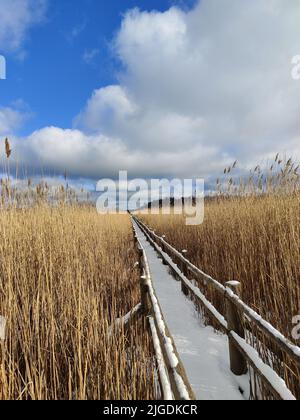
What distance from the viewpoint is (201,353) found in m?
2.70

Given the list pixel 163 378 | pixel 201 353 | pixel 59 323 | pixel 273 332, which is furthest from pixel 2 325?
pixel 201 353

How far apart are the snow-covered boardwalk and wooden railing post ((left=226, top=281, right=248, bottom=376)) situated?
69mm

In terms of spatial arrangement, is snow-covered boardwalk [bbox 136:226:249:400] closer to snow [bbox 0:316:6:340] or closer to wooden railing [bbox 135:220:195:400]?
wooden railing [bbox 135:220:195:400]

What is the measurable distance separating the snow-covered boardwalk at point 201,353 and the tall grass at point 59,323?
48 centimetres

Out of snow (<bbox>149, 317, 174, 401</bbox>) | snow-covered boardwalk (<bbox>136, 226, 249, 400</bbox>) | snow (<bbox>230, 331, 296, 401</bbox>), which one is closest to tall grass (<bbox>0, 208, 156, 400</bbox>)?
snow (<bbox>149, 317, 174, 401</bbox>)

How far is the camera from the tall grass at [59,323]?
4.75ft

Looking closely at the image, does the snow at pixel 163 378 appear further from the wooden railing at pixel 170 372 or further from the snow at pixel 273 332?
the snow at pixel 273 332

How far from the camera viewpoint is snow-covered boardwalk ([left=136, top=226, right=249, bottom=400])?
214 centimetres

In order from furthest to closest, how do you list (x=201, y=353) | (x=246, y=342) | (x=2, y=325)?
(x=201, y=353)
(x=246, y=342)
(x=2, y=325)

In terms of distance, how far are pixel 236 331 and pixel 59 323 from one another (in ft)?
4.80

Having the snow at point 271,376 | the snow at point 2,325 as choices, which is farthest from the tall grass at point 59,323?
the snow at point 271,376

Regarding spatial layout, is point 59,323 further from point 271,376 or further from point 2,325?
point 271,376

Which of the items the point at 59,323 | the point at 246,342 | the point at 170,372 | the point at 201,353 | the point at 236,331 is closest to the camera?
the point at 170,372
